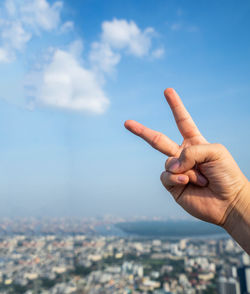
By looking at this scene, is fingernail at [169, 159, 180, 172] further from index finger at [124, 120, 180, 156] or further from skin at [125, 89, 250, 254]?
index finger at [124, 120, 180, 156]

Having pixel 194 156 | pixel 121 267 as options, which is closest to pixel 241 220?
pixel 194 156

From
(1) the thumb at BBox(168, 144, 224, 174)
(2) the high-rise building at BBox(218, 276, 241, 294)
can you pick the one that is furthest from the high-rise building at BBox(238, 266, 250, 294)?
(1) the thumb at BBox(168, 144, 224, 174)

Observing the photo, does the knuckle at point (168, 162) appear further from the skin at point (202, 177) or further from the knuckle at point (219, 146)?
the knuckle at point (219, 146)

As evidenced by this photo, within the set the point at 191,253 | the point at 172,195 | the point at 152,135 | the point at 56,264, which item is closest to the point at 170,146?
the point at 152,135

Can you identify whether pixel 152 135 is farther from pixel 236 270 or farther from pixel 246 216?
pixel 236 270

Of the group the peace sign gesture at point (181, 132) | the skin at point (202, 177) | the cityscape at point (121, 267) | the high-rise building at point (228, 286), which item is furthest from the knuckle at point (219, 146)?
the high-rise building at point (228, 286)

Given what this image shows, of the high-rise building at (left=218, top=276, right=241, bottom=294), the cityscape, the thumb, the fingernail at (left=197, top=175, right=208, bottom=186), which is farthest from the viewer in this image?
the cityscape

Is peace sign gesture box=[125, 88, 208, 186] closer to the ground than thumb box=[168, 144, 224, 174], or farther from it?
farther from it

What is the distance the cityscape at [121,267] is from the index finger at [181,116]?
6.71 metres

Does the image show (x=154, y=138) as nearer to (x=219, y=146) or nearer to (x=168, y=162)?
(x=168, y=162)

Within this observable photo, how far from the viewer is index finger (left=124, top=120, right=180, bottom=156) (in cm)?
97

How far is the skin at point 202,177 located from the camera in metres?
0.89

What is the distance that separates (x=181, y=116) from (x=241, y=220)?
469 mm

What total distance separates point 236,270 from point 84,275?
4.64 metres
